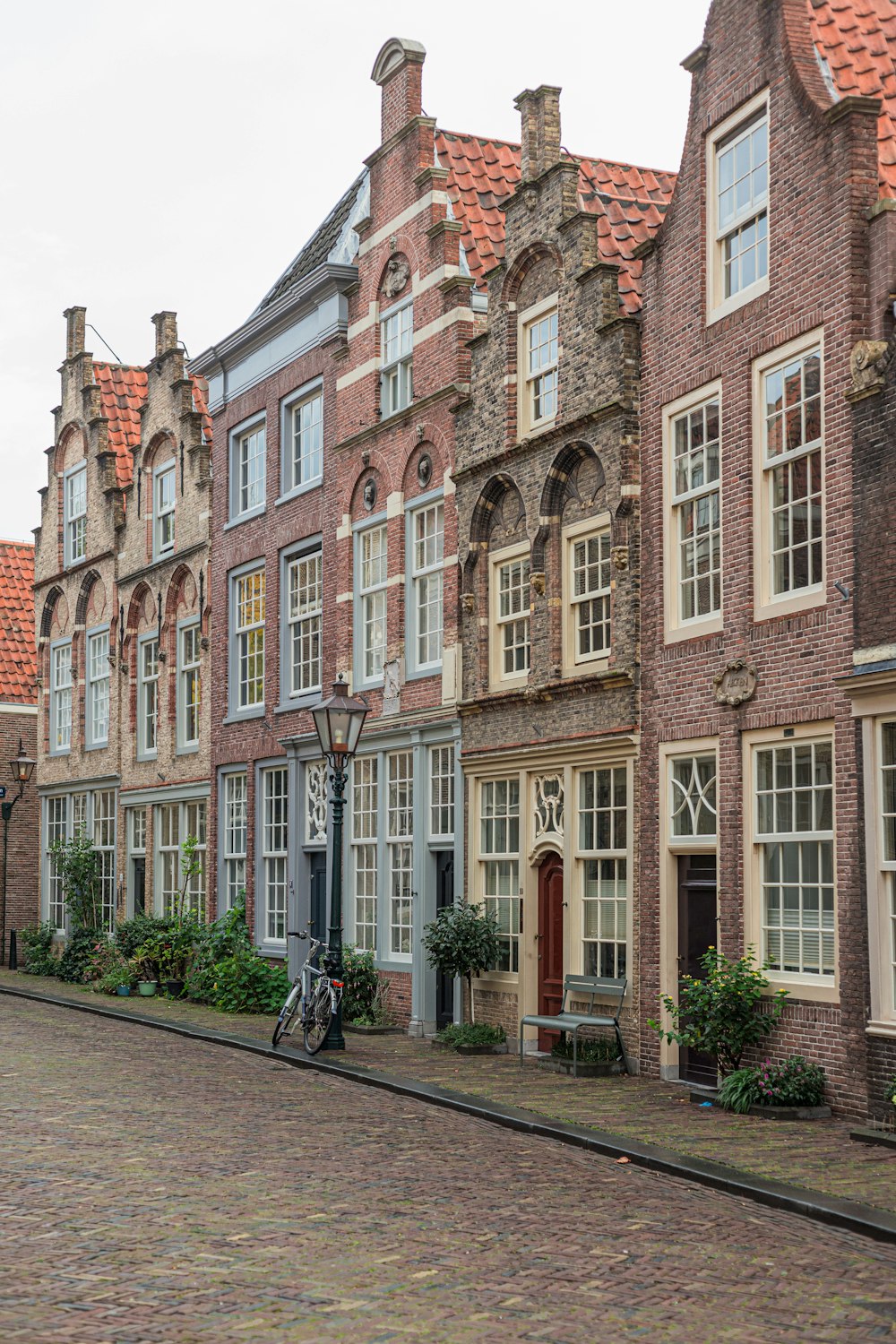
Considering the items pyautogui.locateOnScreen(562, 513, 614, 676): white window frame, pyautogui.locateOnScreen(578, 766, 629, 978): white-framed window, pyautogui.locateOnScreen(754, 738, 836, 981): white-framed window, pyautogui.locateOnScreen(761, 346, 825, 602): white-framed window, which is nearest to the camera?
pyautogui.locateOnScreen(754, 738, 836, 981): white-framed window

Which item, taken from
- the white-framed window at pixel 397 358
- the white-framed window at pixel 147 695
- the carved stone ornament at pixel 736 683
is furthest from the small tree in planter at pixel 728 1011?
the white-framed window at pixel 147 695

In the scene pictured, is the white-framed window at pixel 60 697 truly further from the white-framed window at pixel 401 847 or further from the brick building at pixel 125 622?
the white-framed window at pixel 401 847

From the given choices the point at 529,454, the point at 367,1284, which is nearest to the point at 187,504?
the point at 529,454

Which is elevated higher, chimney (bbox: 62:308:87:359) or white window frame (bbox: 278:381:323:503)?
chimney (bbox: 62:308:87:359)

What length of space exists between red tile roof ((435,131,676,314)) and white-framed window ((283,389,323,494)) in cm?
441

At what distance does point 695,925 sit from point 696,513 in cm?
399

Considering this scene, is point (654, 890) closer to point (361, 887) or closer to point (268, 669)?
point (361, 887)

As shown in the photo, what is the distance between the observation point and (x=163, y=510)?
32.8m

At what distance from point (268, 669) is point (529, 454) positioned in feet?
29.8

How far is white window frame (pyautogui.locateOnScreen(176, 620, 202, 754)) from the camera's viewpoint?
30844 mm

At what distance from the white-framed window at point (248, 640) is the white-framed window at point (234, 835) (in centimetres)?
130

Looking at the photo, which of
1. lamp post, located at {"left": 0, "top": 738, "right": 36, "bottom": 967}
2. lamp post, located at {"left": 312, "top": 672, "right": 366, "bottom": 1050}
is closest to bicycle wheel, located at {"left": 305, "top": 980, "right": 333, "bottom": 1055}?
lamp post, located at {"left": 312, "top": 672, "right": 366, "bottom": 1050}

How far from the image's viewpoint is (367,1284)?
816cm

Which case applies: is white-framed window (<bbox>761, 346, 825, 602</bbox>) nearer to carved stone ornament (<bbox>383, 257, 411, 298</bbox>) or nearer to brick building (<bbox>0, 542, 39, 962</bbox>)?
carved stone ornament (<bbox>383, 257, 411, 298</bbox>)
